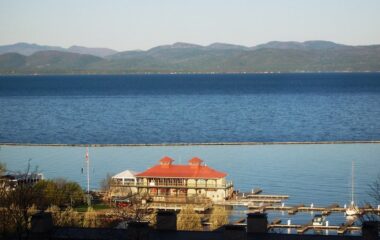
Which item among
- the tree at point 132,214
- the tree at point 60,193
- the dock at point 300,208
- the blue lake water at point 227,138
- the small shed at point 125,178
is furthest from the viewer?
the blue lake water at point 227,138

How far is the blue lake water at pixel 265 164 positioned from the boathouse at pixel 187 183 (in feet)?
5.75

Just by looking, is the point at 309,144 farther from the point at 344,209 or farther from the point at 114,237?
the point at 114,237

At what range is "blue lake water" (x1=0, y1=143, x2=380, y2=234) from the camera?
34.0 metres

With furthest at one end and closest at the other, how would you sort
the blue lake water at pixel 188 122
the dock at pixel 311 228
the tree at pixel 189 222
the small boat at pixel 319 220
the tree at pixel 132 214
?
the blue lake water at pixel 188 122 < the small boat at pixel 319 220 < the dock at pixel 311 228 < the tree at pixel 189 222 < the tree at pixel 132 214

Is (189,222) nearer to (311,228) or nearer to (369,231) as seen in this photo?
(311,228)

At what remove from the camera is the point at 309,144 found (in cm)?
5412

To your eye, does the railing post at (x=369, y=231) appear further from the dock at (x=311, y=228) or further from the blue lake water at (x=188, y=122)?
the blue lake water at (x=188, y=122)

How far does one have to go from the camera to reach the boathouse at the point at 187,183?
113ft

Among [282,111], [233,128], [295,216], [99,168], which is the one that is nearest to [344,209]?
[295,216]

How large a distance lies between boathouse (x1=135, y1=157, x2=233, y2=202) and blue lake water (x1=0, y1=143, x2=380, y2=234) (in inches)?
69.0

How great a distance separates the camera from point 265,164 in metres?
42.3

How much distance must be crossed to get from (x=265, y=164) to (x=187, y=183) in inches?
331

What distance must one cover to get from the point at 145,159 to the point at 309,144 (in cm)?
1357

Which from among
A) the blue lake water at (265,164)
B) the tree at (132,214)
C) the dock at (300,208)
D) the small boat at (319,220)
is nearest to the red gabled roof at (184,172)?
the blue lake water at (265,164)
